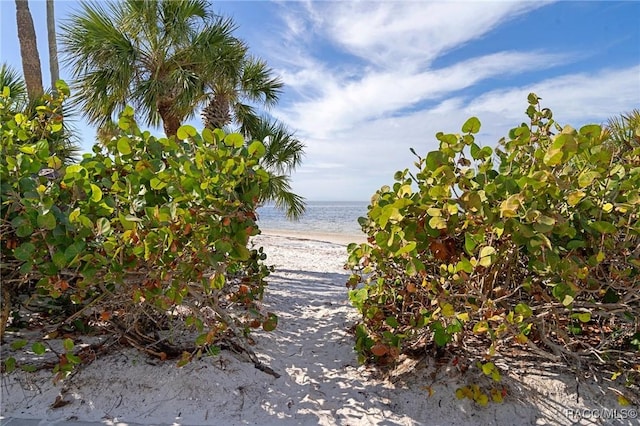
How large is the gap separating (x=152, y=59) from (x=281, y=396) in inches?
239

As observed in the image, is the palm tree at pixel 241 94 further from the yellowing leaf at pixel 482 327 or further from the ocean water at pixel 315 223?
the yellowing leaf at pixel 482 327

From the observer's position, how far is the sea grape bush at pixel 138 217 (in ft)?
5.79

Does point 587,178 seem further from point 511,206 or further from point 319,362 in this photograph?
point 319,362

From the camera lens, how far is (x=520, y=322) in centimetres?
172

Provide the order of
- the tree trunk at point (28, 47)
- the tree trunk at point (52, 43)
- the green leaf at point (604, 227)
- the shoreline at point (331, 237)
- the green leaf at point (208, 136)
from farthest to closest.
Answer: the shoreline at point (331, 237) < the tree trunk at point (52, 43) < the tree trunk at point (28, 47) < the green leaf at point (208, 136) < the green leaf at point (604, 227)

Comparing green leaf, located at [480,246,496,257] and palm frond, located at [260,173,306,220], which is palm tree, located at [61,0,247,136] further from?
green leaf, located at [480,246,496,257]

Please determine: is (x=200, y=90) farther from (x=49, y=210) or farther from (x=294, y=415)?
(x=294, y=415)

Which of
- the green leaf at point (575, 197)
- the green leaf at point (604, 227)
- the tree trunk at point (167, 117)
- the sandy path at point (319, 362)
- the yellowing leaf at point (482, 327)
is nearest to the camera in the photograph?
the green leaf at point (575, 197)

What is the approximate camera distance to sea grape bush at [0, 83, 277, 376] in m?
1.76

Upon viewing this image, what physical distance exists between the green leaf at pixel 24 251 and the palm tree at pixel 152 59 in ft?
15.8

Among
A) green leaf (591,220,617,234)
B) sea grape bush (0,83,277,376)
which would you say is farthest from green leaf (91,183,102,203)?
green leaf (591,220,617,234)

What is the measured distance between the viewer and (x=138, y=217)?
6.44 feet

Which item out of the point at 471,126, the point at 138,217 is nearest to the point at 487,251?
the point at 471,126

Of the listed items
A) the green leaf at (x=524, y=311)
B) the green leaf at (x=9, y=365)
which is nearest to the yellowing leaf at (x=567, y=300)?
the green leaf at (x=524, y=311)
